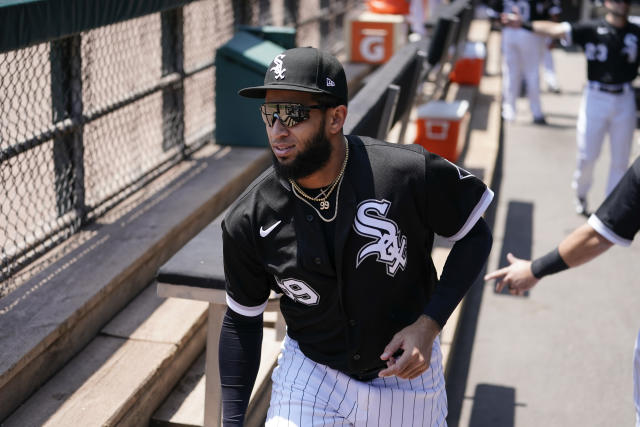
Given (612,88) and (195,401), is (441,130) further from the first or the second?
(195,401)

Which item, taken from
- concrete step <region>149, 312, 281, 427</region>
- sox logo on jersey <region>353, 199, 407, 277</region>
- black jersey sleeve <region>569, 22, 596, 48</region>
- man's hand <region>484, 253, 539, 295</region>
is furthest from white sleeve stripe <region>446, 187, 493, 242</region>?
black jersey sleeve <region>569, 22, 596, 48</region>

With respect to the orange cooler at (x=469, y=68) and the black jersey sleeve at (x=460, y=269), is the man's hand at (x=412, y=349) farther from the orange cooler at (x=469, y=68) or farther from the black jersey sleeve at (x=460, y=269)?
the orange cooler at (x=469, y=68)

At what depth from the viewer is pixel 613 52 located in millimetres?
8047

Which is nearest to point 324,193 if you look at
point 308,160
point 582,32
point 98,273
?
point 308,160

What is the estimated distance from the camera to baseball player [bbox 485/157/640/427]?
123 inches

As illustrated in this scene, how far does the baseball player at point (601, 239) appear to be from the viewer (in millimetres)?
3127

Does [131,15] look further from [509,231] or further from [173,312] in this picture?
[509,231]

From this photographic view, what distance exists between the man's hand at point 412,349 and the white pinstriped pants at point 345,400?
0.64 feet

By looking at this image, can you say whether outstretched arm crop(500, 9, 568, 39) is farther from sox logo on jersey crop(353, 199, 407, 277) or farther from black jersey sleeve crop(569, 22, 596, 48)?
sox logo on jersey crop(353, 199, 407, 277)

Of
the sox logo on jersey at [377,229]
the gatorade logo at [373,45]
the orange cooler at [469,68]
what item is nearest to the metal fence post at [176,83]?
the sox logo on jersey at [377,229]

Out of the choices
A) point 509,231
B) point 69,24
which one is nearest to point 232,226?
point 69,24

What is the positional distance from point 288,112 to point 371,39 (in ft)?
30.0

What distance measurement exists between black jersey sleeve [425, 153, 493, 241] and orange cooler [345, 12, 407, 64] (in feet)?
29.4

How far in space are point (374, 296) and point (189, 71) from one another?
15.2 ft
